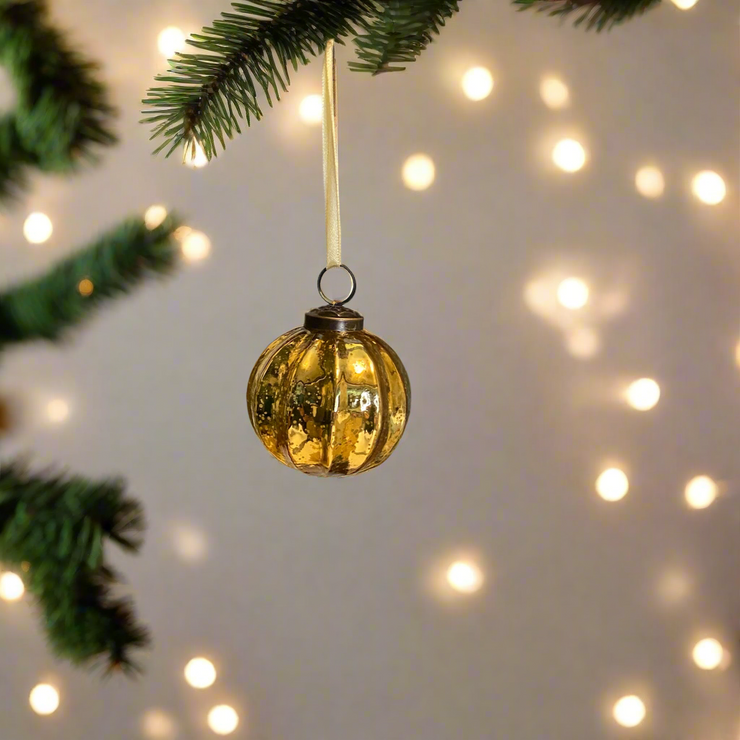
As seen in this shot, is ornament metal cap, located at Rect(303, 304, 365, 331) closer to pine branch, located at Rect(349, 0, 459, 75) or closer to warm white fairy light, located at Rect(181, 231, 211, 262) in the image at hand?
pine branch, located at Rect(349, 0, 459, 75)

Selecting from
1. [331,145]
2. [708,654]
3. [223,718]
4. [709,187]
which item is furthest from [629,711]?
[331,145]

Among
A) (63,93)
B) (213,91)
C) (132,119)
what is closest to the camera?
(213,91)

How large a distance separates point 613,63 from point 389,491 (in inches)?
24.9

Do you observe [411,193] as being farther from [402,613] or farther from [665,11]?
[402,613]

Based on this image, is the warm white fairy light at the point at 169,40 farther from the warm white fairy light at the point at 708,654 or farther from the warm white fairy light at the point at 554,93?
the warm white fairy light at the point at 708,654

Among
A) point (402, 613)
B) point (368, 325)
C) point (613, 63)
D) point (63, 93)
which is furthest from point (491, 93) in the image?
point (402, 613)

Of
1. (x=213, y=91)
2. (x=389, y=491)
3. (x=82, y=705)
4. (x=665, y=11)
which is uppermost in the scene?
(x=665, y=11)

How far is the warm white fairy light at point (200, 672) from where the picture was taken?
1036 millimetres

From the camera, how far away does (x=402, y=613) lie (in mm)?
1038

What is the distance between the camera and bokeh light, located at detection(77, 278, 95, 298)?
0.54 meters

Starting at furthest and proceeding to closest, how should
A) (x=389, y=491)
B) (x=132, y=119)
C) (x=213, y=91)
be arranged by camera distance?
(x=389, y=491), (x=132, y=119), (x=213, y=91)

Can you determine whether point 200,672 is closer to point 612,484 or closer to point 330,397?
point 612,484

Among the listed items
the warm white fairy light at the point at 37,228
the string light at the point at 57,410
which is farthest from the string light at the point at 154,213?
the string light at the point at 57,410

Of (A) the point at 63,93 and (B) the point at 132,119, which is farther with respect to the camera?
(B) the point at 132,119
